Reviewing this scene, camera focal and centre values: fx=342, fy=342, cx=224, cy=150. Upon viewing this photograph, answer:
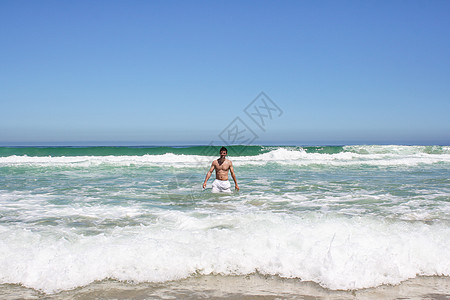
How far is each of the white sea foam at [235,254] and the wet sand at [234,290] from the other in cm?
12

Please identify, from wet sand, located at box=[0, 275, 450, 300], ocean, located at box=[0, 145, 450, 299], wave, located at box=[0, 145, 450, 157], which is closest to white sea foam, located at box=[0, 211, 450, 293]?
ocean, located at box=[0, 145, 450, 299]

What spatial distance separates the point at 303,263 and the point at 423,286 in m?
1.36

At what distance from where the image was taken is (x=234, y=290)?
12.5 ft

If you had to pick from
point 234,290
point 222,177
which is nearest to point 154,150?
point 222,177

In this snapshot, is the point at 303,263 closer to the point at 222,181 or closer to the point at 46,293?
the point at 46,293

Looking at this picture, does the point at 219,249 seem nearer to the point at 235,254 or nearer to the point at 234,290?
the point at 235,254

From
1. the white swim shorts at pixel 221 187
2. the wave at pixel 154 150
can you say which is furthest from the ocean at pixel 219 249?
the wave at pixel 154 150

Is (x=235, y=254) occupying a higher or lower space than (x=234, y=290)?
higher

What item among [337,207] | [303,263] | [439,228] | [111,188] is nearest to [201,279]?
[303,263]

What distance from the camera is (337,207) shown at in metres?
7.66

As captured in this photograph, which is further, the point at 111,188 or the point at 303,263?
the point at 111,188

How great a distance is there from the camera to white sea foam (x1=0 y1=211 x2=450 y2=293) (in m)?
4.07

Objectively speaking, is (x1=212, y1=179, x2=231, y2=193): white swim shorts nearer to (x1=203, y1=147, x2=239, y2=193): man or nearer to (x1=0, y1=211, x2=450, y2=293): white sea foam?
(x1=203, y1=147, x2=239, y2=193): man

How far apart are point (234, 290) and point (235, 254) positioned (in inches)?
28.5
